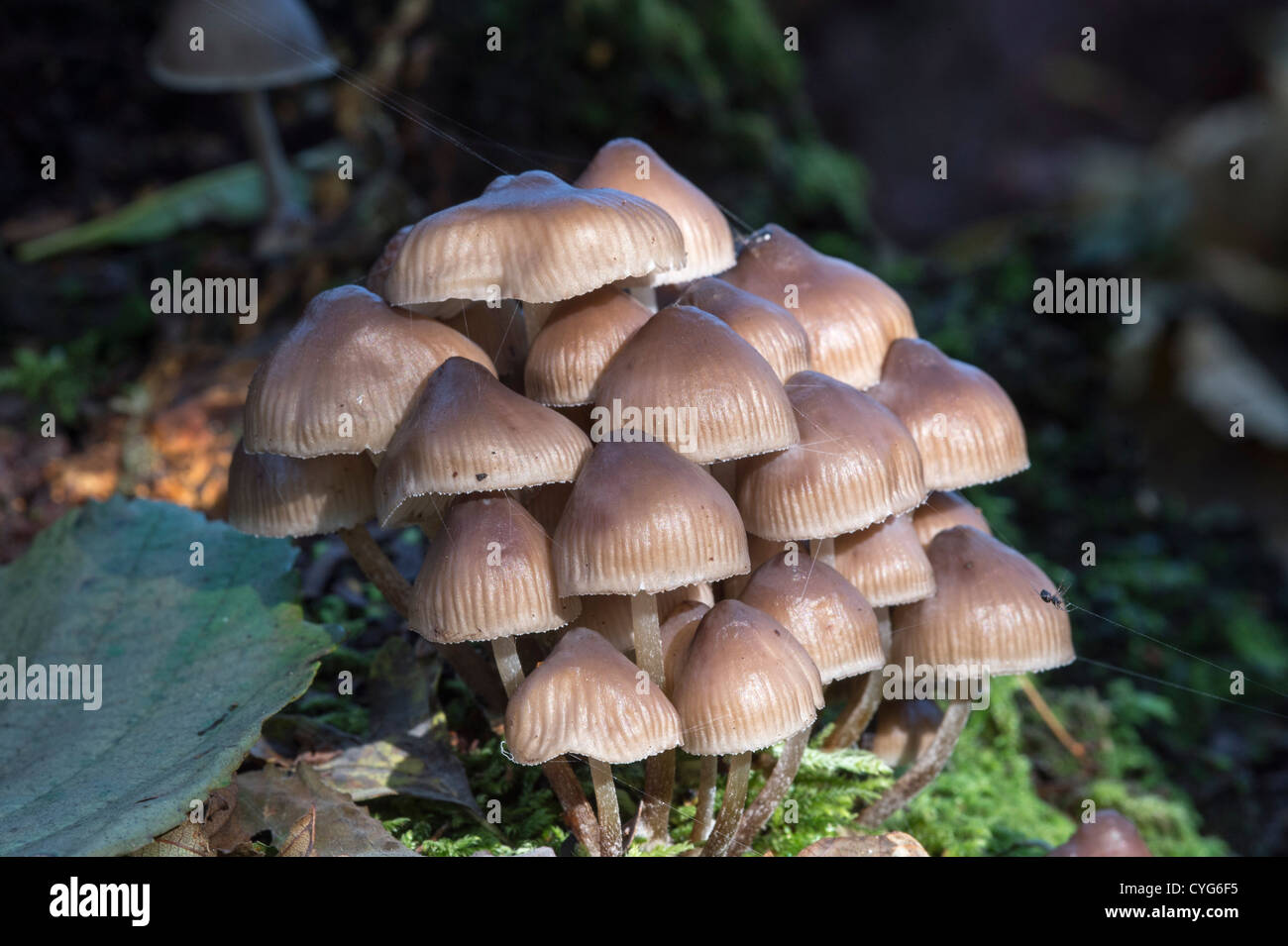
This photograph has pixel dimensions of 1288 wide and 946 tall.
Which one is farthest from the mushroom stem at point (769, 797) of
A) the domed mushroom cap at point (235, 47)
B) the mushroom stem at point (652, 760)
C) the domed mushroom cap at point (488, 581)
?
the domed mushroom cap at point (235, 47)

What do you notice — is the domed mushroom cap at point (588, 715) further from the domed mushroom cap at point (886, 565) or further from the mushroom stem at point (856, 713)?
the mushroom stem at point (856, 713)

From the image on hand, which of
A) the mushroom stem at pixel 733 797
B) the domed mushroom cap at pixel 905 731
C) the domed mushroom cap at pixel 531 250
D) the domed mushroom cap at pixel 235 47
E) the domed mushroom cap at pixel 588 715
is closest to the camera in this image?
the domed mushroom cap at pixel 588 715

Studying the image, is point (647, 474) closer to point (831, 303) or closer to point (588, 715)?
point (588, 715)

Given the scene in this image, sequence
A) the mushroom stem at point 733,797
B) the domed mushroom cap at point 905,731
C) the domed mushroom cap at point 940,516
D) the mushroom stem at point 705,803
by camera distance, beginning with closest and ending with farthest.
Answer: the mushroom stem at point 733,797 < the mushroom stem at point 705,803 < the domed mushroom cap at point 940,516 < the domed mushroom cap at point 905,731

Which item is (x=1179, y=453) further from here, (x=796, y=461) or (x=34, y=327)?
(x=34, y=327)

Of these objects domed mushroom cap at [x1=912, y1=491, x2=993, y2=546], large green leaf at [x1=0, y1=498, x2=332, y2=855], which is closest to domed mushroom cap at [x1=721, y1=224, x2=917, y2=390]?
domed mushroom cap at [x1=912, y1=491, x2=993, y2=546]

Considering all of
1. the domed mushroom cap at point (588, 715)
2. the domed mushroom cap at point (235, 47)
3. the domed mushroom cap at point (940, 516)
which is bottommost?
the domed mushroom cap at point (588, 715)

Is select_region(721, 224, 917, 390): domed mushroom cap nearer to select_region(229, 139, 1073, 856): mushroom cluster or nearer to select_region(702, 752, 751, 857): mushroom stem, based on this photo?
select_region(229, 139, 1073, 856): mushroom cluster
